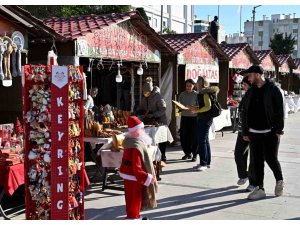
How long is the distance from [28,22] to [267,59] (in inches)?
579

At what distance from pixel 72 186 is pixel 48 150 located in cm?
49

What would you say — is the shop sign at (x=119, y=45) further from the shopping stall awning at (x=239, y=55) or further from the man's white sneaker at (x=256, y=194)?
the shopping stall awning at (x=239, y=55)

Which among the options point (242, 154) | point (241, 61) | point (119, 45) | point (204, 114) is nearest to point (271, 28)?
point (241, 61)

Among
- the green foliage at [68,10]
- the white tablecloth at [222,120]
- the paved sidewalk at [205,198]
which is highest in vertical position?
the green foliage at [68,10]

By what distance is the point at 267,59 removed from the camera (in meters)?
19.4

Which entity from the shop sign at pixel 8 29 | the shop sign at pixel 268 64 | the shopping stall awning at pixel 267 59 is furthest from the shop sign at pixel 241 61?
the shop sign at pixel 8 29

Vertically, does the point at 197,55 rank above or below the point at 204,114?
above

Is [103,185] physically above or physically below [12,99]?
below

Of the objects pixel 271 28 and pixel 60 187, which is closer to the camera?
pixel 60 187

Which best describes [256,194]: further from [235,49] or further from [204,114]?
[235,49]

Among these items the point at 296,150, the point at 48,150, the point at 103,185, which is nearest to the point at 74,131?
the point at 48,150

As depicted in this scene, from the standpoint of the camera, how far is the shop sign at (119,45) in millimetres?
7876
